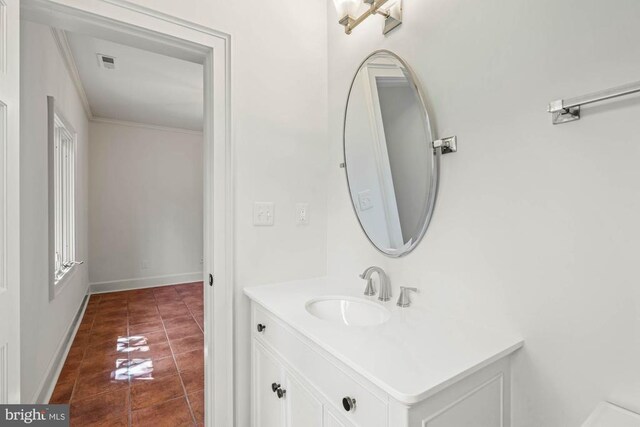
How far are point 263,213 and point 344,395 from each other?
0.92 m

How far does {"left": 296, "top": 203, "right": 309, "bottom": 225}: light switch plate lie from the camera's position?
1.68 meters

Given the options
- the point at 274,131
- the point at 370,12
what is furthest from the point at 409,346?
the point at 370,12

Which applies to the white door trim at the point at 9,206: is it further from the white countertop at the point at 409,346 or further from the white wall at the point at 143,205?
the white wall at the point at 143,205

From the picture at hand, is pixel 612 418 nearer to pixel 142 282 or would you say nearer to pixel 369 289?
pixel 369 289

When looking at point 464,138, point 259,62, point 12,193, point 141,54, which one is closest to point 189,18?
point 259,62

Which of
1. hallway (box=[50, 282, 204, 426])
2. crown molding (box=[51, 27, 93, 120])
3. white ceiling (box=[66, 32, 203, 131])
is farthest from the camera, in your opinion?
white ceiling (box=[66, 32, 203, 131])

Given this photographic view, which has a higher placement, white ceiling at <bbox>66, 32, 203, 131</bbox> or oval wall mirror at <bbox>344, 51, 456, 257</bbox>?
white ceiling at <bbox>66, 32, 203, 131</bbox>

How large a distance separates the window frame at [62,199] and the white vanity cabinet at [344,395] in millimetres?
1883

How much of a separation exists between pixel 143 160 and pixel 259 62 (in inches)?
152

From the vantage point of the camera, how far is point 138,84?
3.20 m

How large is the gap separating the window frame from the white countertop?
1916 mm

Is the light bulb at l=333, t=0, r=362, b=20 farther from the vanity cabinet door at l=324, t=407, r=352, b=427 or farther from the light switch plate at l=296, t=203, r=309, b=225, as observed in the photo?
the vanity cabinet door at l=324, t=407, r=352, b=427

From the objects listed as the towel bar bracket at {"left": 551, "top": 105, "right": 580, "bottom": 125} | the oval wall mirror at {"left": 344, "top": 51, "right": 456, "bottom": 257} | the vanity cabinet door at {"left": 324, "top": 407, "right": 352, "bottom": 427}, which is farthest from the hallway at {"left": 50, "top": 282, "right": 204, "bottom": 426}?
the towel bar bracket at {"left": 551, "top": 105, "right": 580, "bottom": 125}

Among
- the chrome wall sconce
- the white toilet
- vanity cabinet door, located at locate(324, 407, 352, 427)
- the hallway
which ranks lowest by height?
the hallway
